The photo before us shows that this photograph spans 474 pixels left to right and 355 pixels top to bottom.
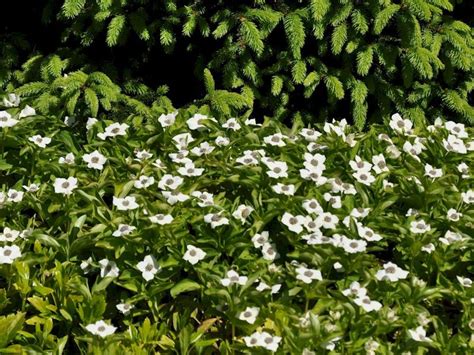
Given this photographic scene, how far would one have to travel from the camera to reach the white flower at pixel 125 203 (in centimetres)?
289

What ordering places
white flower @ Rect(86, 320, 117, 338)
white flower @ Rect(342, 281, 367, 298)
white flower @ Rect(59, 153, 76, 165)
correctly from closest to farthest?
white flower @ Rect(86, 320, 117, 338) → white flower @ Rect(342, 281, 367, 298) → white flower @ Rect(59, 153, 76, 165)

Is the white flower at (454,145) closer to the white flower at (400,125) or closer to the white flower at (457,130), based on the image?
the white flower at (457,130)

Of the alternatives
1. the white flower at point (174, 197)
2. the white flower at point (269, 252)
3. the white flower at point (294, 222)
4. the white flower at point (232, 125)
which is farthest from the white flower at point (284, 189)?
the white flower at point (232, 125)

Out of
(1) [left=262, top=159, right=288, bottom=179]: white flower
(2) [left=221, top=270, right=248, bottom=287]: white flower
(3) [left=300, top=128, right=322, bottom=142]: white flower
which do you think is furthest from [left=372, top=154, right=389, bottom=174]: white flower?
(2) [left=221, top=270, right=248, bottom=287]: white flower

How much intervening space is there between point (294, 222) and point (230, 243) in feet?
0.83

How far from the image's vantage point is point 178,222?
2807 millimetres

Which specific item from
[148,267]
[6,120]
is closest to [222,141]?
[148,267]

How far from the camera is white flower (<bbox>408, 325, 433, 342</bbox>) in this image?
2592 mm

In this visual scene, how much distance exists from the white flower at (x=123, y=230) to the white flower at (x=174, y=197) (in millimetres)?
222

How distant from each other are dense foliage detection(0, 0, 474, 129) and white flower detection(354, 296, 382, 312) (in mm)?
1408

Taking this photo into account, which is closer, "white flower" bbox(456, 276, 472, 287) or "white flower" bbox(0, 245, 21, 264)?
"white flower" bbox(0, 245, 21, 264)

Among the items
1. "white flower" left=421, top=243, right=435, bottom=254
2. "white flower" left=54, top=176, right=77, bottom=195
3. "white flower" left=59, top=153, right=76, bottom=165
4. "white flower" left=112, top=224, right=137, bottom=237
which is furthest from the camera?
"white flower" left=59, top=153, right=76, bottom=165

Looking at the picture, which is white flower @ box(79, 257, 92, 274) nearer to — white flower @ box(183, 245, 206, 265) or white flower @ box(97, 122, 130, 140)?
white flower @ box(183, 245, 206, 265)

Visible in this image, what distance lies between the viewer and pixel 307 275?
8.84ft
